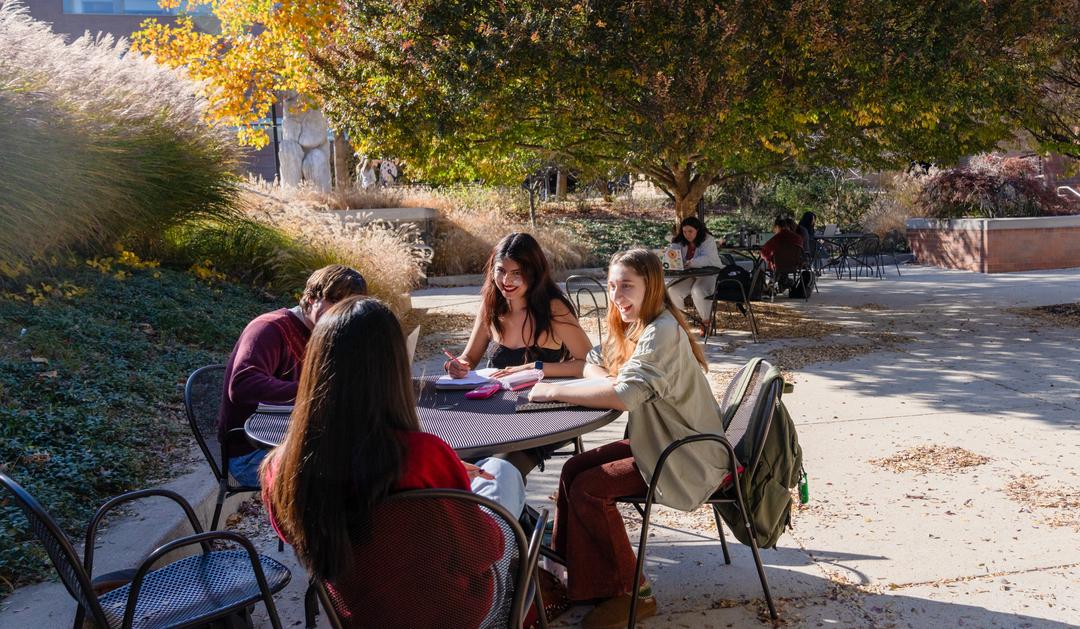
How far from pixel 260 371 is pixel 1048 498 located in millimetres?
3642

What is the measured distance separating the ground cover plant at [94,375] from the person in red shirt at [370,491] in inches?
65.6

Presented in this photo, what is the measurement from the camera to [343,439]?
207cm

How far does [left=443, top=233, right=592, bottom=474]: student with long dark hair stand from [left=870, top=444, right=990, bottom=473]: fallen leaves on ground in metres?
1.90

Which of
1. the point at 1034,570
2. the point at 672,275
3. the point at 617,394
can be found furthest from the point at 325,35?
the point at 1034,570

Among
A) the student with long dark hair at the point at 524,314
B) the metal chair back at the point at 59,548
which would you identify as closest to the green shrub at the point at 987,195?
the student with long dark hair at the point at 524,314

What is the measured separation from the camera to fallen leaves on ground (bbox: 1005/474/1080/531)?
4074 mm

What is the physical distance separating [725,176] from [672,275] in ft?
9.58

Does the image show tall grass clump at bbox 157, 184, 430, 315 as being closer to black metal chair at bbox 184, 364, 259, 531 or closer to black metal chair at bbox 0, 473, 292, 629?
black metal chair at bbox 184, 364, 259, 531

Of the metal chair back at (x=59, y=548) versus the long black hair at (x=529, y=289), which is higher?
the long black hair at (x=529, y=289)

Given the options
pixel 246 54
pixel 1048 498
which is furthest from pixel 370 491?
pixel 246 54

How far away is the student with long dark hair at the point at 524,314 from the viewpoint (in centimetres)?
432

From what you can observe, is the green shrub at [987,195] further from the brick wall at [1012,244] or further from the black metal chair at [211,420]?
the black metal chair at [211,420]

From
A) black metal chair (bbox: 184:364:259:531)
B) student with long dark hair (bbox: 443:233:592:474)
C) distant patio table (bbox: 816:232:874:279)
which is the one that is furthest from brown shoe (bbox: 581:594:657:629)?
distant patio table (bbox: 816:232:874:279)

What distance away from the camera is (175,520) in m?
3.74
